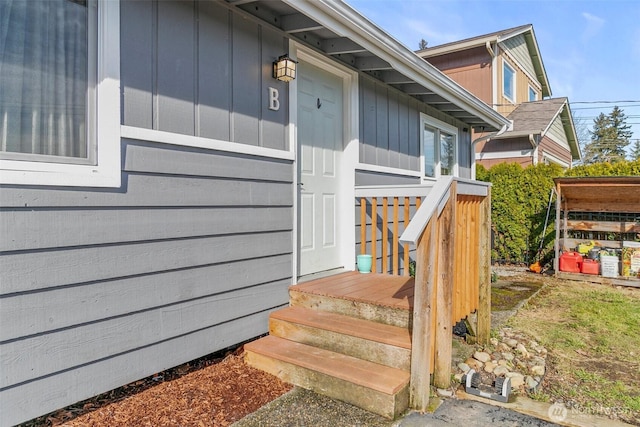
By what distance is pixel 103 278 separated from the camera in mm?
2119

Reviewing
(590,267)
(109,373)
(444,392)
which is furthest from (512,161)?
(109,373)

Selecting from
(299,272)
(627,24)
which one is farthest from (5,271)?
(627,24)

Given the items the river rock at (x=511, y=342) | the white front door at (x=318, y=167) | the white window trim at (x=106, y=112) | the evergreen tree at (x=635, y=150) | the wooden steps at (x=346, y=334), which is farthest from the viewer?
the evergreen tree at (x=635, y=150)

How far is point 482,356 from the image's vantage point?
10.2ft

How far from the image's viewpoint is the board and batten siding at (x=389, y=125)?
436 cm

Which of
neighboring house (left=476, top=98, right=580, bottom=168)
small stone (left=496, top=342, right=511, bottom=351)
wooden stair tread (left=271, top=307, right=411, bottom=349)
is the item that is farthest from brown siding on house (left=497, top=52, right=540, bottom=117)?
wooden stair tread (left=271, top=307, right=411, bottom=349)

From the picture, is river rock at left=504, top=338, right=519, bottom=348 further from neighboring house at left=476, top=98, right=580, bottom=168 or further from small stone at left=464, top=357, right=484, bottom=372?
neighboring house at left=476, top=98, right=580, bottom=168

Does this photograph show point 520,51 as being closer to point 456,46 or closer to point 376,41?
point 456,46

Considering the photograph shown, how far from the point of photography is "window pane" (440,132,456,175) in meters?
6.33

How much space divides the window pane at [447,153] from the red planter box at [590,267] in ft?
Answer: 8.57

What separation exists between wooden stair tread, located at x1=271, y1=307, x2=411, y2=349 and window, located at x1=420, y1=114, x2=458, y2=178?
10.8ft

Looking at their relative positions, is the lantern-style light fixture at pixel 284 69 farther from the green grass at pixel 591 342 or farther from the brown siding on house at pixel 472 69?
the brown siding on house at pixel 472 69

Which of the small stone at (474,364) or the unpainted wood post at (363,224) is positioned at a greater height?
the unpainted wood post at (363,224)

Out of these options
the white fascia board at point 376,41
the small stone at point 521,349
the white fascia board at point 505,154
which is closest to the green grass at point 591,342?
the small stone at point 521,349
